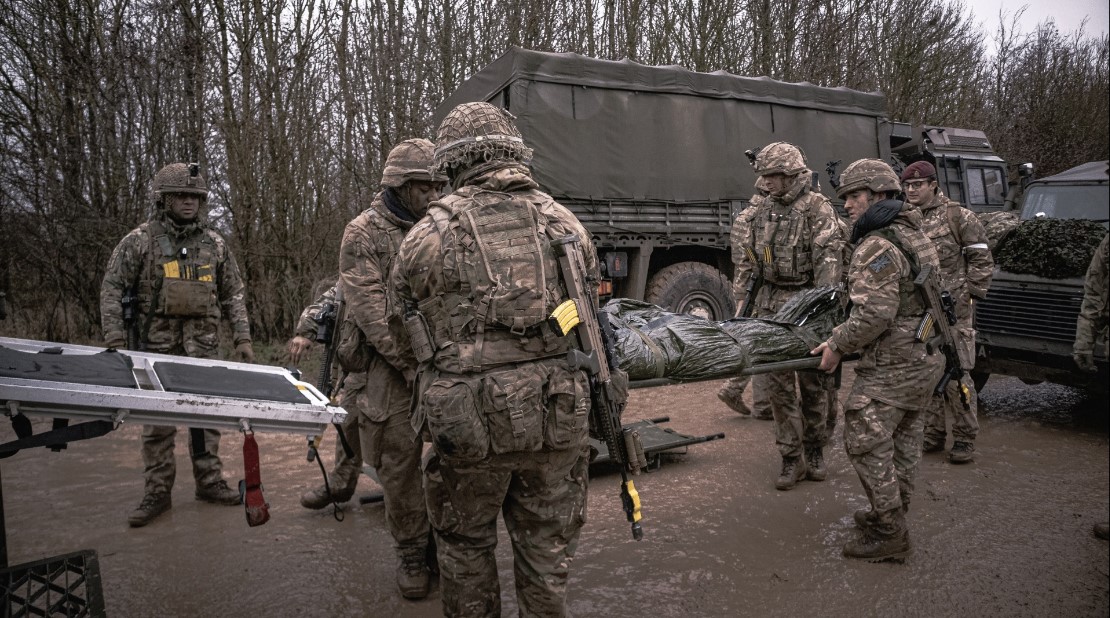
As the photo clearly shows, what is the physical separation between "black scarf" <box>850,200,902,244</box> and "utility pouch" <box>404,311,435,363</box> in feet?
8.11

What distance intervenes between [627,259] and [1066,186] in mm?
4566

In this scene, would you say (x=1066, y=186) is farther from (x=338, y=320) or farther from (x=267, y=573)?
(x=267, y=573)

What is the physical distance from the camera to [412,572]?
348 cm

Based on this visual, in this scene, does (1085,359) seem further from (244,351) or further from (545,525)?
(244,351)

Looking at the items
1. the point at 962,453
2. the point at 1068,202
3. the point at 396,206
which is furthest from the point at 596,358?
the point at 1068,202

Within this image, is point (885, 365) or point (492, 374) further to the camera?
point (885, 365)

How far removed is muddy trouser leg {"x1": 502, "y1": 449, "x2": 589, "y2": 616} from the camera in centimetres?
262

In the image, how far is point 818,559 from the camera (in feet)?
12.3

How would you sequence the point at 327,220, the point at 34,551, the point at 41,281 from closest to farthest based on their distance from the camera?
1. the point at 34,551
2. the point at 41,281
3. the point at 327,220

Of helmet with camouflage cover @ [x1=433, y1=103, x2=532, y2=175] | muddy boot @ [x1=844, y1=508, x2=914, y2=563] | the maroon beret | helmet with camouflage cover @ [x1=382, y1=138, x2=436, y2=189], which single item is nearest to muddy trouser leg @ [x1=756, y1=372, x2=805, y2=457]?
muddy boot @ [x1=844, y1=508, x2=914, y2=563]

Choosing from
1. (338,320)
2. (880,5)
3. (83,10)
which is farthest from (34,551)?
(880,5)

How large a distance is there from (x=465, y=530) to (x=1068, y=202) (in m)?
7.30

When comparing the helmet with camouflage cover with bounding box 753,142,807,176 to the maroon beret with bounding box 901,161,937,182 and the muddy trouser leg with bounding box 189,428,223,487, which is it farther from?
the muddy trouser leg with bounding box 189,428,223,487

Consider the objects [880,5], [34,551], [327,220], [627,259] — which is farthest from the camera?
[880,5]
